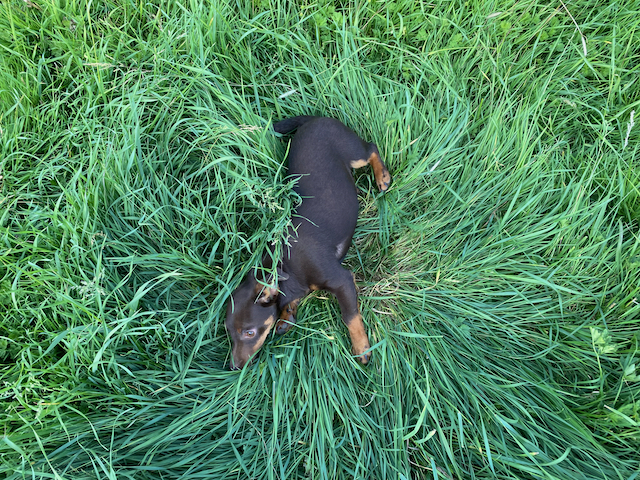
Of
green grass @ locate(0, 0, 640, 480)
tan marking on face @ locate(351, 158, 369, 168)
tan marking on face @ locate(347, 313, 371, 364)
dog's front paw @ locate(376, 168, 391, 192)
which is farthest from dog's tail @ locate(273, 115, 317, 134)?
tan marking on face @ locate(347, 313, 371, 364)

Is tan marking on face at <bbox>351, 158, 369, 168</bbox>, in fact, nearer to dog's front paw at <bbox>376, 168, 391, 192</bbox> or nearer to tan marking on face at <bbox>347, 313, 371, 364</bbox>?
dog's front paw at <bbox>376, 168, 391, 192</bbox>

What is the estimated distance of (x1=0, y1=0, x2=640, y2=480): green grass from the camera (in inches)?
101

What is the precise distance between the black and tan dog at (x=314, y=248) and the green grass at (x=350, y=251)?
173mm

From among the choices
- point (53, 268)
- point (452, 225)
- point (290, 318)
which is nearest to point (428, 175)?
point (452, 225)

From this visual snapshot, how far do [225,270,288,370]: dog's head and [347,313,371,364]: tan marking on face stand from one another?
2.16 ft

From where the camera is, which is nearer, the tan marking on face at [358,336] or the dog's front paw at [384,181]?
the tan marking on face at [358,336]

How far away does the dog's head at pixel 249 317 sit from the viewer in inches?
107

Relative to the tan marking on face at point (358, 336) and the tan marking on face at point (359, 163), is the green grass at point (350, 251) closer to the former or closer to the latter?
the tan marking on face at point (358, 336)

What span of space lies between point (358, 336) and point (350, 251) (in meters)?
0.83

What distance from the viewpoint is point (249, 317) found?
2707 millimetres

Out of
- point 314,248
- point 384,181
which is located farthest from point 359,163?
point 314,248

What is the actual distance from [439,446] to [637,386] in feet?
4.70

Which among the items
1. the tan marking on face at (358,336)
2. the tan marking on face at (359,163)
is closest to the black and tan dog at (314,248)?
the tan marking on face at (358,336)

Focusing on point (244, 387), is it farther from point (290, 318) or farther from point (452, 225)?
point (452, 225)
